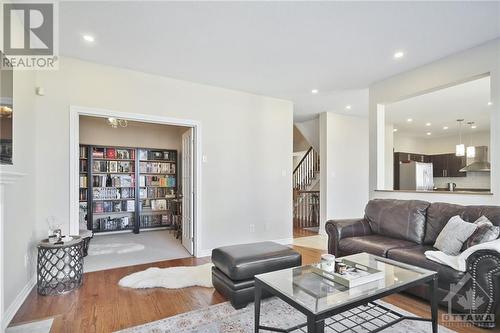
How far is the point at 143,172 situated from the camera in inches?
239

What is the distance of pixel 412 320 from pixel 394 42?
276 centimetres

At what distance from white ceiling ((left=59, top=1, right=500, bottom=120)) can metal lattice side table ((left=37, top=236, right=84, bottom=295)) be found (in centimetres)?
222

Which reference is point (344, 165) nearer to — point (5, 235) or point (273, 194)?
point (273, 194)

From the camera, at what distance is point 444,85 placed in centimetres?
325

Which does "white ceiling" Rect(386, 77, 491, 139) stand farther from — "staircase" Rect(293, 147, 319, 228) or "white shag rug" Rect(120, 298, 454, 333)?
"white shag rug" Rect(120, 298, 454, 333)

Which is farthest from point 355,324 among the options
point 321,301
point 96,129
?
point 96,129

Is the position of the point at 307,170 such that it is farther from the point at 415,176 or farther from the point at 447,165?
the point at 447,165

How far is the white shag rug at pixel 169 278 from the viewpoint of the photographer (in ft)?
9.38

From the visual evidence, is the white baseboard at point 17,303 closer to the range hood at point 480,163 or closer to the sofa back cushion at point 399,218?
the sofa back cushion at point 399,218

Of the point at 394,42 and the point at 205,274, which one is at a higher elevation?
the point at 394,42

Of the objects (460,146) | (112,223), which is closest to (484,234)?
(460,146)

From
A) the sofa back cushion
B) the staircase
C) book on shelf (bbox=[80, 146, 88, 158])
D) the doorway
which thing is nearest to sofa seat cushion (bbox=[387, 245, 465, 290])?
the sofa back cushion

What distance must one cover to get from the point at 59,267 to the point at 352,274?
293 centimetres

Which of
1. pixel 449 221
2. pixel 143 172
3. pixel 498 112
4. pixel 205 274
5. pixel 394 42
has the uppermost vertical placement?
pixel 394 42
